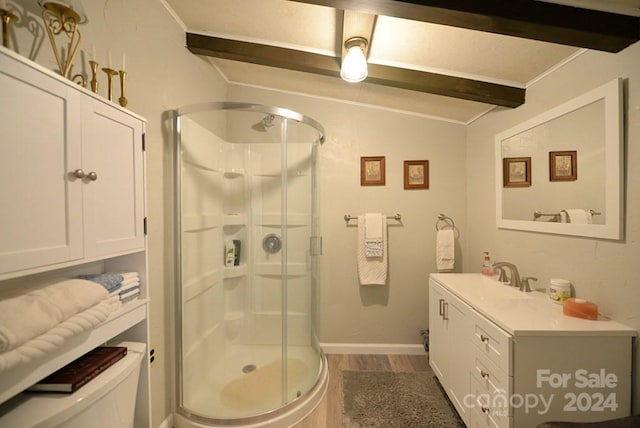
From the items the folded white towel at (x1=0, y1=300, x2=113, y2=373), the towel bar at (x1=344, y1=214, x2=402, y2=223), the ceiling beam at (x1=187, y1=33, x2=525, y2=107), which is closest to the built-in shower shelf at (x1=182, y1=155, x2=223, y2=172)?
the ceiling beam at (x1=187, y1=33, x2=525, y2=107)

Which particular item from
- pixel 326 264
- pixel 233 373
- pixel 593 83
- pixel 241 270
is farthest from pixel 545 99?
pixel 233 373

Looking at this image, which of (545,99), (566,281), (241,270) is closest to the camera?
(566,281)

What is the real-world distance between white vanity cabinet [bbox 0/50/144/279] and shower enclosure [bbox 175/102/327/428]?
69 centimetres

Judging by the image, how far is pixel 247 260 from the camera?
2129 mm

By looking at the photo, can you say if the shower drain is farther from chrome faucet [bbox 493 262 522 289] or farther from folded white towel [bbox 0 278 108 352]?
chrome faucet [bbox 493 262 522 289]

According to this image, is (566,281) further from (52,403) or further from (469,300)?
(52,403)

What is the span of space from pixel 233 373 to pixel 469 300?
5.55 ft

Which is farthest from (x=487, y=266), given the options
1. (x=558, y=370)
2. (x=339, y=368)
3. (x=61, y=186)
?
(x=61, y=186)

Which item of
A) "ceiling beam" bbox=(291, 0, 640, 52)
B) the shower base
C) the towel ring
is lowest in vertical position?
the shower base

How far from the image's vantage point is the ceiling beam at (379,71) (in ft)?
5.49

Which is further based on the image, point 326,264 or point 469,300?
point 326,264

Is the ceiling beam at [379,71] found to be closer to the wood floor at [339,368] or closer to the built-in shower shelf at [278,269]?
the built-in shower shelf at [278,269]

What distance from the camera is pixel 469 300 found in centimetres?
142

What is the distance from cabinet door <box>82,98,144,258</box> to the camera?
2.62ft
